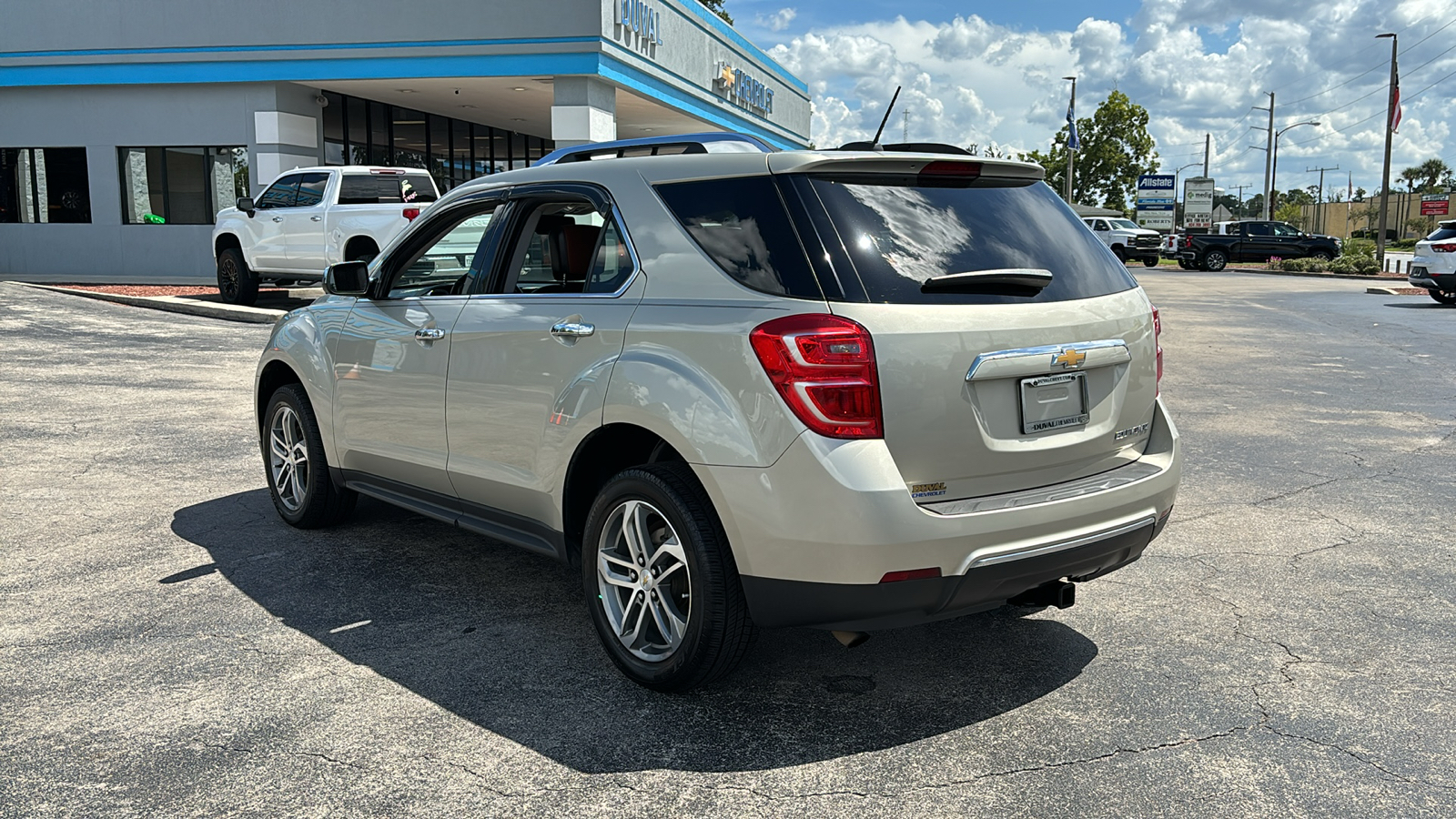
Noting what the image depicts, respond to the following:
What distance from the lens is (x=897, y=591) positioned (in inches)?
137

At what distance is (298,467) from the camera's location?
239 inches

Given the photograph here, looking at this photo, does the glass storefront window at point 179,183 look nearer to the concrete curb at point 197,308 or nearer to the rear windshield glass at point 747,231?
the concrete curb at point 197,308

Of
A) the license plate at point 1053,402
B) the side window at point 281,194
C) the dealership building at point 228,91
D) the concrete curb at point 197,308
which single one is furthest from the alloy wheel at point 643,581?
the dealership building at point 228,91

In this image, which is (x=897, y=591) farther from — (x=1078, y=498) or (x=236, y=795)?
(x=236, y=795)

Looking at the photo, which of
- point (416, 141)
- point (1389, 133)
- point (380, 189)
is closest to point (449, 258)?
point (380, 189)

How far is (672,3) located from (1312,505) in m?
21.5

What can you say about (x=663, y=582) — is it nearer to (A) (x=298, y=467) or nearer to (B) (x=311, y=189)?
(A) (x=298, y=467)

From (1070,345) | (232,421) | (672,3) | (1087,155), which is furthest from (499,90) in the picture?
(1087,155)

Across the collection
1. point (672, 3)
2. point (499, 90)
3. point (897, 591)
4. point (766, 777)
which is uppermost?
point (672, 3)

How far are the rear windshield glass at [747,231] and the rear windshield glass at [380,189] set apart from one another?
14237 millimetres

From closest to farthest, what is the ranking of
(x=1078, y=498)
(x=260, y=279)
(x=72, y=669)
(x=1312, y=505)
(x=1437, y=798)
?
(x=1437, y=798) < (x=1078, y=498) < (x=72, y=669) < (x=1312, y=505) < (x=260, y=279)

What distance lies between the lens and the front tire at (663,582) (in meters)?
3.71

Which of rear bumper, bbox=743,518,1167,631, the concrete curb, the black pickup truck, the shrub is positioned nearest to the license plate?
rear bumper, bbox=743,518,1167,631

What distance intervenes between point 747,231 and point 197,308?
16.9 m
